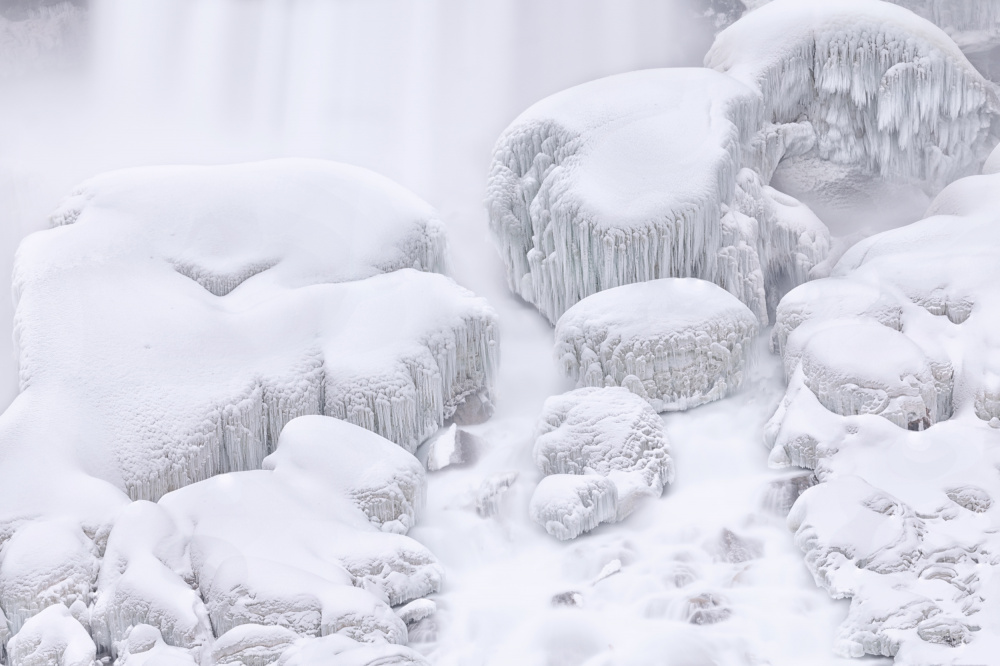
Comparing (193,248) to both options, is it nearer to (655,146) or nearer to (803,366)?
(655,146)

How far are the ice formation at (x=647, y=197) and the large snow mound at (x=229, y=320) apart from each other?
103 centimetres

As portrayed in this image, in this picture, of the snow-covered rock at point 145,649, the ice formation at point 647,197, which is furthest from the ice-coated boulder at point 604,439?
the snow-covered rock at point 145,649

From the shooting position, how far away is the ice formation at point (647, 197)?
9000 mm

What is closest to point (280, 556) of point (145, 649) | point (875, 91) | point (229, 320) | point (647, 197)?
point (145, 649)

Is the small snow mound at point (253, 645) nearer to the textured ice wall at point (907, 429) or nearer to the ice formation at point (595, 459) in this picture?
the ice formation at point (595, 459)

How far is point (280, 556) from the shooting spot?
625 cm

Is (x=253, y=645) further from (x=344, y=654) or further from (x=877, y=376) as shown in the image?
(x=877, y=376)

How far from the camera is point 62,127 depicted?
14539 mm

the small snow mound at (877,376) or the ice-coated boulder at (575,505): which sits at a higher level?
the small snow mound at (877,376)

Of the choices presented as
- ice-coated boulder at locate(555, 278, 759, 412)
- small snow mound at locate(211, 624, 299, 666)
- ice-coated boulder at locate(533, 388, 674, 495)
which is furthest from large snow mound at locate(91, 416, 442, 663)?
ice-coated boulder at locate(555, 278, 759, 412)

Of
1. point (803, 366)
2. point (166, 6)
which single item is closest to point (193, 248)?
point (803, 366)

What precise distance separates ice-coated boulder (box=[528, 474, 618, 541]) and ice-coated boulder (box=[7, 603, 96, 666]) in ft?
10.2

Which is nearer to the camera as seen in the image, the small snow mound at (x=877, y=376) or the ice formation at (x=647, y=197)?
the small snow mound at (x=877, y=376)

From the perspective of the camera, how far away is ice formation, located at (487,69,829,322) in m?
9.00
